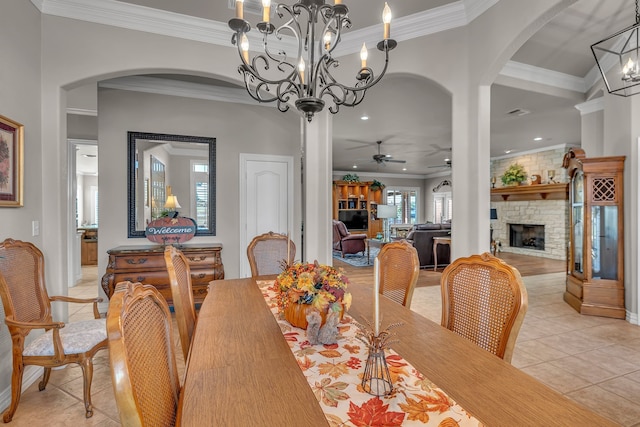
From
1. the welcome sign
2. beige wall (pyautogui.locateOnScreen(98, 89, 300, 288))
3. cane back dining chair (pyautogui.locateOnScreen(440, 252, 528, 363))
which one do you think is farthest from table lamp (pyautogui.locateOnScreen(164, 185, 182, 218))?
cane back dining chair (pyautogui.locateOnScreen(440, 252, 528, 363))

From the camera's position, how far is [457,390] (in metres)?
0.95

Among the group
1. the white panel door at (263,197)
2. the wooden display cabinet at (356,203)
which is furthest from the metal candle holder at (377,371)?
the wooden display cabinet at (356,203)

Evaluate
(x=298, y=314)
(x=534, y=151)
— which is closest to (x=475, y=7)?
(x=298, y=314)

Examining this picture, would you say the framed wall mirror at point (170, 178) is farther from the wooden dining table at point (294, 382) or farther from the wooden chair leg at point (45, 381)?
the wooden dining table at point (294, 382)

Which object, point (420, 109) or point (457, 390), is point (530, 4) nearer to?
point (457, 390)

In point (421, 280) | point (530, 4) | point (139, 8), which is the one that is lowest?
point (421, 280)

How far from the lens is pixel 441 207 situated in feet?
41.0

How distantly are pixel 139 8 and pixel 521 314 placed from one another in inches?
137

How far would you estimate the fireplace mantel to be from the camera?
24.7 ft

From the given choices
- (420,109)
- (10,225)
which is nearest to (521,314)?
(10,225)

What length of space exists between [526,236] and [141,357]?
33.3 ft

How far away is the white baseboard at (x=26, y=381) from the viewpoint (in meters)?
2.08

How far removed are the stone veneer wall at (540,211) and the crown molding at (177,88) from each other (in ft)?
23.8

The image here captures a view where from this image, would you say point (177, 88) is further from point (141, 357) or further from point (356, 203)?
point (356, 203)
